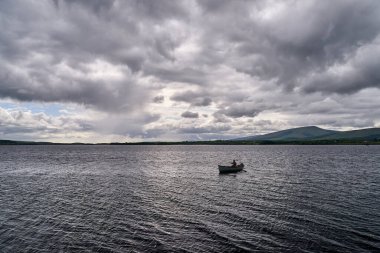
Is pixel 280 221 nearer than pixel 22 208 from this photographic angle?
Yes

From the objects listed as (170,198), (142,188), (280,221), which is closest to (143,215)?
(170,198)

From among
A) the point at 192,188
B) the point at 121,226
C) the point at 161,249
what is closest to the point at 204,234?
the point at 161,249

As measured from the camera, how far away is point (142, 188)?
53.7m

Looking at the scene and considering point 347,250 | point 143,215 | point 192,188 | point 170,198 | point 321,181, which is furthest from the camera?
point 321,181

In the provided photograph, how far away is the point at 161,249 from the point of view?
23.4 metres

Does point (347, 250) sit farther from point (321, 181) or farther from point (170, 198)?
point (321, 181)

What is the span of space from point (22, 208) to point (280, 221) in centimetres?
3453

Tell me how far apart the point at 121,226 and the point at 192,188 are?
2483 cm

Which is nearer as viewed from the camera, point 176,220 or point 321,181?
point 176,220

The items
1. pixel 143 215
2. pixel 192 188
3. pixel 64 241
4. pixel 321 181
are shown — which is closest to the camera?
pixel 64 241

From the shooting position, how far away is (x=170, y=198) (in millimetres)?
43875

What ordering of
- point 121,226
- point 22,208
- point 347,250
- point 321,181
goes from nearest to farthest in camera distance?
point 347,250
point 121,226
point 22,208
point 321,181

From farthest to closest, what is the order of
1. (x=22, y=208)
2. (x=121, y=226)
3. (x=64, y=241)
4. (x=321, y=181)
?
(x=321, y=181) → (x=22, y=208) → (x=121, y=226) → (x=64, y=241)

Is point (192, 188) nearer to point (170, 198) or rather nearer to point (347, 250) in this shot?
point (170, 198)
